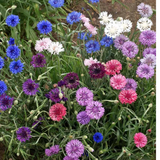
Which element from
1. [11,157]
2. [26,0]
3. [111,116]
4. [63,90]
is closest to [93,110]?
[63,90]

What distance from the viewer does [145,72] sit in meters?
1.32

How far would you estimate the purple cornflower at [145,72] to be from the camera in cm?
130

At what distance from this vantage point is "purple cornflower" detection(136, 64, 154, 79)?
1.30 metres

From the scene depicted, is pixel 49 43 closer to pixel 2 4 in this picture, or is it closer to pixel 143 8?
pixel 143 8

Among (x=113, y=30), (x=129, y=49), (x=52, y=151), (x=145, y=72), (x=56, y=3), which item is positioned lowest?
(x=52, y=151)

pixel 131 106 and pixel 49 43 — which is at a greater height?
pixel 49 43

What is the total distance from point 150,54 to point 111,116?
0.42 metres

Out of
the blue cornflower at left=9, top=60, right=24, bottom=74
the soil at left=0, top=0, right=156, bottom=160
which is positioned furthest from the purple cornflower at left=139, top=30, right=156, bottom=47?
the soil at left=0, top=0, right=156, bottom=160

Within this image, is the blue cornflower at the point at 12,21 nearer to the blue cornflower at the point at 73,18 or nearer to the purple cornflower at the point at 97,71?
the blue cornflower at the point at 73,18

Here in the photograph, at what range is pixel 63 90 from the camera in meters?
1.26

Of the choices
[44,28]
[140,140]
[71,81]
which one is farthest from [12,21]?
[140,140]

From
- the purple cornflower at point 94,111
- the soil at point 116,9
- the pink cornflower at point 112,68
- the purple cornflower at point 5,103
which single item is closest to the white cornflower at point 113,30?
the pink cornflower at point 112,68

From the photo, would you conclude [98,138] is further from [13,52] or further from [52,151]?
[13,52]

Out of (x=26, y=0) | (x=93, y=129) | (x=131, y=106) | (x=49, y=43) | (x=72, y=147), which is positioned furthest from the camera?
(x=26, y=0)
